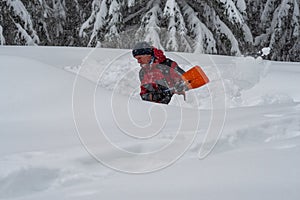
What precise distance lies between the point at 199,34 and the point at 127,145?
647 centimetres

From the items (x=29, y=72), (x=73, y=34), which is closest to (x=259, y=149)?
(x=29, y=72)

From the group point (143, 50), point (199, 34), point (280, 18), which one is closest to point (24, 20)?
point (199, 34)

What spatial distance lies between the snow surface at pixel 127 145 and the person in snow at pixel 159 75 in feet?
2.61

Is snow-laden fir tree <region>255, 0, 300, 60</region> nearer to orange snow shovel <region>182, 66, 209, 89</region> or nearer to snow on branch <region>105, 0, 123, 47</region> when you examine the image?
snow on branch <region>105, 0, 123, 47</region>

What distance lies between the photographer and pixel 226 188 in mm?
1899

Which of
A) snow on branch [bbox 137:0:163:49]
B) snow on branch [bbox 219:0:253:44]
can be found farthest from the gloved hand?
snow on branch [bbox 219:0:253:44]

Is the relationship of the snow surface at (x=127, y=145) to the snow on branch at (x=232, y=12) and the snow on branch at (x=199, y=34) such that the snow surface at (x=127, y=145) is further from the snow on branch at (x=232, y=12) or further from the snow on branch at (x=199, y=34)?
the snow on branch at (x=199, y=34)

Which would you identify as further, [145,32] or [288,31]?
[288,31]

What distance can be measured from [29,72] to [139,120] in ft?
4.37

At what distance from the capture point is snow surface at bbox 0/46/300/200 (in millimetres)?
1912

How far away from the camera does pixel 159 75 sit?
407 centimetres

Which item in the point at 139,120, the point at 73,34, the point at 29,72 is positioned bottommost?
the point at 73,34

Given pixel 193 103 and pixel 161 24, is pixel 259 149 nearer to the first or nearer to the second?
pixel 193 103

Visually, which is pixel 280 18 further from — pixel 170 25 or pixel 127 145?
pixel 127 145
